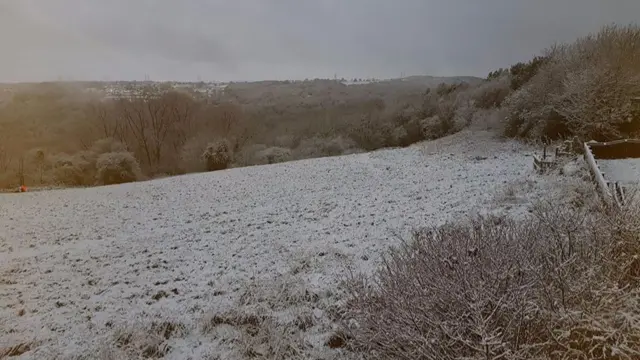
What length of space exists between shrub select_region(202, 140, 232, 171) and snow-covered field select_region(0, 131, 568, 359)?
1022 cm

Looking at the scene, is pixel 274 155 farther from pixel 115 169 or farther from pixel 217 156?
pixel 115 169

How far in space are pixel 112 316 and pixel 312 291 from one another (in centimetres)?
386

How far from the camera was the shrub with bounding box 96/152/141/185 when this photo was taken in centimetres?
2848

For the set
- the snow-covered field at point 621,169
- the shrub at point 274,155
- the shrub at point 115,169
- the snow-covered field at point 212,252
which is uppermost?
the snow-covered field at point 621,169

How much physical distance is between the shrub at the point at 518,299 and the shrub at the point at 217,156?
28.6 meters

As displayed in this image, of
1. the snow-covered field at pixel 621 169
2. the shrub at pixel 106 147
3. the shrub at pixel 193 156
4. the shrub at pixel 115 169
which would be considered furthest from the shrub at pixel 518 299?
the shrub at pixel 106 147

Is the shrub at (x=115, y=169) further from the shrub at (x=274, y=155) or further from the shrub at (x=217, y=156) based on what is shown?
the shrub at (x=274, y=155)

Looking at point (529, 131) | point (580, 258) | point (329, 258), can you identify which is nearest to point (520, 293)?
point (580, 258)

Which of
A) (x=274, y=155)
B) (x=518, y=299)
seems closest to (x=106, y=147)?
(x=274, y=155)

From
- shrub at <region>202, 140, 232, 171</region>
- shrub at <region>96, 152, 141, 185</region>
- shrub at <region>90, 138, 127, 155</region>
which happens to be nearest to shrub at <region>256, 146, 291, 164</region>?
shrub at <region>202, 140, 232, 171</region>

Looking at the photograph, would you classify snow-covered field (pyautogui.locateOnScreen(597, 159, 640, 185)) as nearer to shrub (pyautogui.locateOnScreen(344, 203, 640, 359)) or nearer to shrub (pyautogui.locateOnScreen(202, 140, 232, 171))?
shrub (pyautogui.locateOnScreen(344, 203, 640, 359))

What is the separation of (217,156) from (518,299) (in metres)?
30.2

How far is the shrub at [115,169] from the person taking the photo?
28.5 metres

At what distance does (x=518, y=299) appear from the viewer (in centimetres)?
377
